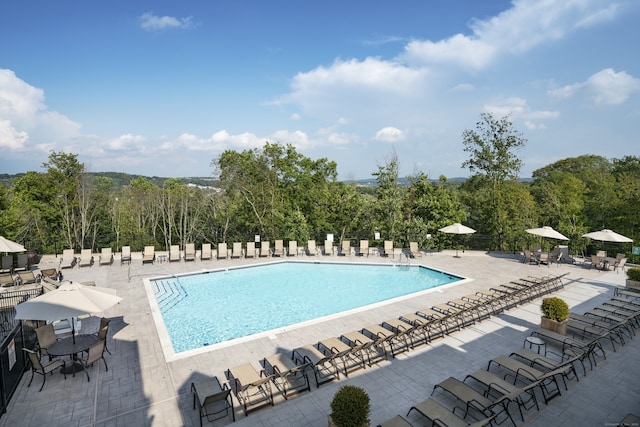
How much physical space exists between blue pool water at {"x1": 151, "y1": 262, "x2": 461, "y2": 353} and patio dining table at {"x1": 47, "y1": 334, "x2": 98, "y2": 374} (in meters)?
1.74

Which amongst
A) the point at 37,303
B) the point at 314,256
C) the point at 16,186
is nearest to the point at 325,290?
the point at 314,256

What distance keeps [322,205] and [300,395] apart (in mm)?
15096

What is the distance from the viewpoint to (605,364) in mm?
6523

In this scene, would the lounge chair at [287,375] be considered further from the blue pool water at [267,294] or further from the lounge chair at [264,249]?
the lounge chair at [264,249]

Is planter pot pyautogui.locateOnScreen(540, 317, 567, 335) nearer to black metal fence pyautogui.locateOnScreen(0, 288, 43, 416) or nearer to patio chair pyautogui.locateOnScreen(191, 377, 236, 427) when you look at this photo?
patio chair pyautogui.locateOnScreen(191, 377, 236, 427)

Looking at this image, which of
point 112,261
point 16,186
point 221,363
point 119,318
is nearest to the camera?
point 221,363

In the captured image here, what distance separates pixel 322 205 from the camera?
20141mm

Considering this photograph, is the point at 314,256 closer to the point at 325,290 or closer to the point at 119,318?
the point at 325,290

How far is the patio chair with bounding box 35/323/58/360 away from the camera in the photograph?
245 inches

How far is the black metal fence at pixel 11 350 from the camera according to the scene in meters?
5.03

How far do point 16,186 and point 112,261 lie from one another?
13.0 m

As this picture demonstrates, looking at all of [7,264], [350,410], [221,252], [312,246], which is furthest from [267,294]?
[7,264]

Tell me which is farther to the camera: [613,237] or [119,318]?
[613,237]

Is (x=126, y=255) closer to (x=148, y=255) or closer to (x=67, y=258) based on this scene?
(x=148, y=255)
